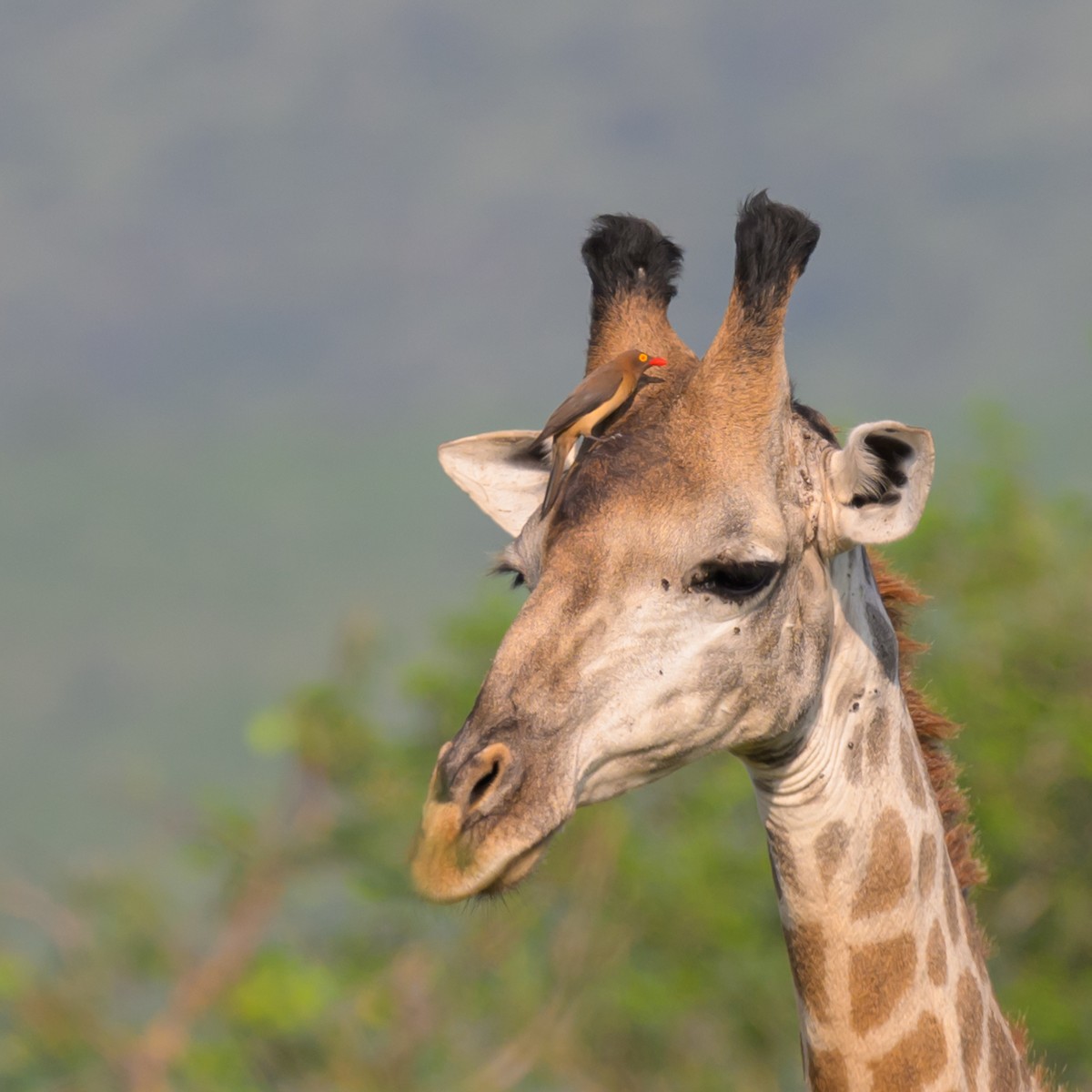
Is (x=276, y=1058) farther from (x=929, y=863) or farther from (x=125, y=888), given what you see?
(x=929, y=863)

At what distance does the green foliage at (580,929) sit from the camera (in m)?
19.7

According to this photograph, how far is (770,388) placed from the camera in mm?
5215

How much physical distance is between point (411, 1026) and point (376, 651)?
598cm

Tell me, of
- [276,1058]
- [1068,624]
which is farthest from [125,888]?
[1068,624]

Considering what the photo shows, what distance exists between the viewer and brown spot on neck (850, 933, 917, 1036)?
489cm

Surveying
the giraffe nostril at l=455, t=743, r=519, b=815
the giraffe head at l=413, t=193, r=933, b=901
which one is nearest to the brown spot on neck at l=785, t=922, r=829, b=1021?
the giraffe head at l=413, t=193, r=933, b=901

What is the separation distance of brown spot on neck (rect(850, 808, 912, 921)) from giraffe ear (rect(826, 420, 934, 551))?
0.89 m

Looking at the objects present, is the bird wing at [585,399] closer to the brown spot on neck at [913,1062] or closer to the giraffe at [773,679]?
the giraffe at [773,679]

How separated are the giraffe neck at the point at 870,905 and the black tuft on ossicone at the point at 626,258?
1.40 meters

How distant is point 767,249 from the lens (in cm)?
520

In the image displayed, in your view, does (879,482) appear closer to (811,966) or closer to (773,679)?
(773,679)

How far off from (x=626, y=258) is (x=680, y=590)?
1627mm

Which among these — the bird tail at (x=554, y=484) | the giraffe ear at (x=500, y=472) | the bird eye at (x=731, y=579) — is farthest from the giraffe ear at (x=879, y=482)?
the giraffe ear at (x=500, y=472)

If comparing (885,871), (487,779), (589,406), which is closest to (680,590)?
(589,406)
